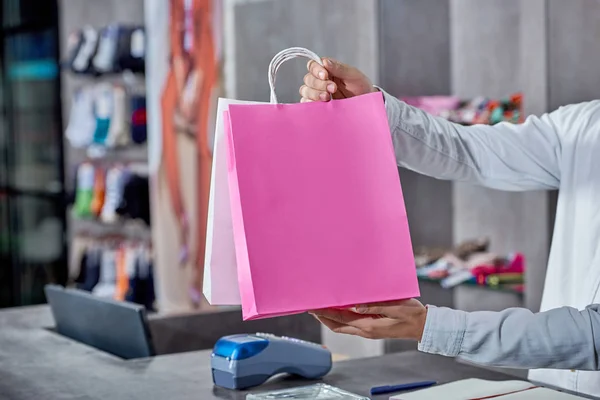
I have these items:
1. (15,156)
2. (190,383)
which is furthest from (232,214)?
(15,156)

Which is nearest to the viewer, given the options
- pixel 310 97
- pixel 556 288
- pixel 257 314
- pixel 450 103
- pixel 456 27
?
pixel 257 314

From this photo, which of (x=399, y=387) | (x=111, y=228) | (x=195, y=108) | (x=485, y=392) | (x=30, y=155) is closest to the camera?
(x=485, y=392)

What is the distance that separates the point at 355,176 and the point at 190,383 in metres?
0.68

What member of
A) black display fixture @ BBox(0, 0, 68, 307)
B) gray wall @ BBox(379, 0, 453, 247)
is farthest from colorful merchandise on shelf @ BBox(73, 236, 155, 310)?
gray wall @ BBox(379, 0, 453, 247)

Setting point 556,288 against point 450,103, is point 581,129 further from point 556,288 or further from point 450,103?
point 450,103

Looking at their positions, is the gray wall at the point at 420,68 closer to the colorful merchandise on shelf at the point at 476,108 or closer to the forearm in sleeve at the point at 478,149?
the colorful merchandise on shelf at the point at 476,108

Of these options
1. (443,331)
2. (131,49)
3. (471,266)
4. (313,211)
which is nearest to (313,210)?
(313,211)

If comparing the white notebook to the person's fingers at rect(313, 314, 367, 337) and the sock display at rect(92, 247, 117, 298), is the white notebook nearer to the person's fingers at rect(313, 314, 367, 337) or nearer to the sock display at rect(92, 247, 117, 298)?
the person's fingers at rect(313, 314, 367, 337)

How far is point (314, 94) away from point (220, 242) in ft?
0.86

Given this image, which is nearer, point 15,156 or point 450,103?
point 450,103

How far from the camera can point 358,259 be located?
3.98 feet

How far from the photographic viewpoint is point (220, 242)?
1.28m

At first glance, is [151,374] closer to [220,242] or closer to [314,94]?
[220,242]

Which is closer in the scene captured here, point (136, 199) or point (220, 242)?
point (220, 242)
